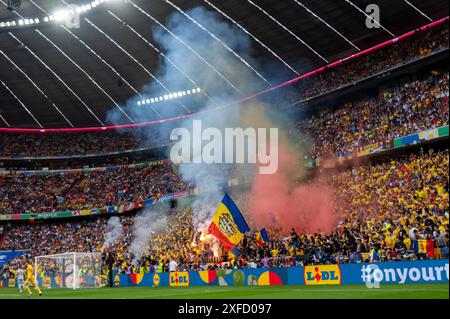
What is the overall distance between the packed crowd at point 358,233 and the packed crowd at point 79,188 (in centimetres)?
674

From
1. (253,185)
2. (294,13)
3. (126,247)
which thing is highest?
(294,13)

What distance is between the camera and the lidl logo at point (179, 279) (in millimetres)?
29661

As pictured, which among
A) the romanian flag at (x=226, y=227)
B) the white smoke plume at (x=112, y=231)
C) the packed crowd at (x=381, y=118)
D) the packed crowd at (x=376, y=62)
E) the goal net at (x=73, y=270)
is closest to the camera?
the romanian flag at (x=226, y=227)

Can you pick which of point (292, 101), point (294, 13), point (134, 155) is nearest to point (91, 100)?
point (134, 155)

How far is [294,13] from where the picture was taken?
36500 millimetres

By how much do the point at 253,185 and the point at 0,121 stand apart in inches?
1296

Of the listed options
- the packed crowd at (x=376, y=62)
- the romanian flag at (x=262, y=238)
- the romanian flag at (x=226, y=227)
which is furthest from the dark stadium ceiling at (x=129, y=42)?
the romanian flag at (x=226, y=227)

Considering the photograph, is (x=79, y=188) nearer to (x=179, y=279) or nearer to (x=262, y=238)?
(x=179, y=279)

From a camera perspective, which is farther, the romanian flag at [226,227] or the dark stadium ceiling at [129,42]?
the dark stadium ceiling at [129,42]

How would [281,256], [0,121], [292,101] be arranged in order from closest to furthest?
[281,256] < [292,101] < [0,121]

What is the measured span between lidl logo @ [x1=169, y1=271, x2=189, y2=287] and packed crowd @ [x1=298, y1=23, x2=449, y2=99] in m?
18.5

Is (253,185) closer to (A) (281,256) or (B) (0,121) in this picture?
(A) (281,256)

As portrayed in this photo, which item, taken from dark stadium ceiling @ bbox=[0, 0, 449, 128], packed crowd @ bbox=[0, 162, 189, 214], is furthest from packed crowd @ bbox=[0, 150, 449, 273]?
dark stadium ceiling @ bbox=[0, 0, 449, 128]

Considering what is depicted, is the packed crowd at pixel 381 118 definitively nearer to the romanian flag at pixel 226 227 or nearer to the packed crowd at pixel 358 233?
the packed crowd at pixel 358 233
